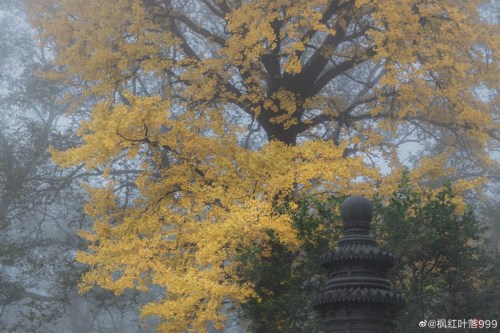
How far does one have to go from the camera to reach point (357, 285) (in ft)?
19.8

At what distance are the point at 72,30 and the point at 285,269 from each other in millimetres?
7242

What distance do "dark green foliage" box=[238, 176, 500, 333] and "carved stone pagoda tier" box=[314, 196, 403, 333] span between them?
6.75ft

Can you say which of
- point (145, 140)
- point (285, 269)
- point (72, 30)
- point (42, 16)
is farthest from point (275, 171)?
point (42, 16)

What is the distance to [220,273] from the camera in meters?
8.52

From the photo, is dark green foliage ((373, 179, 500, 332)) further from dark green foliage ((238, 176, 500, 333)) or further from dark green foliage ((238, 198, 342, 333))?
dark green foliage ((238, 198, 342, 333))

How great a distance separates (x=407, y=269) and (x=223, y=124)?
582 cm

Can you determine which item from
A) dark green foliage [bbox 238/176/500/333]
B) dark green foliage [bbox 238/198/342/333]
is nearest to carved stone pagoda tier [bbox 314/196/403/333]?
dark green foliage [bbox 238/176/500/333]

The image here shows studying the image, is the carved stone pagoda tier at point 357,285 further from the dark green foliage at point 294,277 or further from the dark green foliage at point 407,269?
the dark green foliage at point 294,277

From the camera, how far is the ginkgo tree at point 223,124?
900 cm

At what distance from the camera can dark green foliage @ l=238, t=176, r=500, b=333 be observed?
812cm

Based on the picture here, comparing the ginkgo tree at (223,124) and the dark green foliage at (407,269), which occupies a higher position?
the ginkgo tree at (223,124)

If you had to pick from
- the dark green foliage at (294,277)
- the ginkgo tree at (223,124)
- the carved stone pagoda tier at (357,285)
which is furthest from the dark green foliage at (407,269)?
the carved stone pagoda tier at (357,285)

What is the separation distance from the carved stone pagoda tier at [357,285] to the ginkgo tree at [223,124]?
2.18 metres

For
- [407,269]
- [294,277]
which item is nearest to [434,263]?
[407,269]
